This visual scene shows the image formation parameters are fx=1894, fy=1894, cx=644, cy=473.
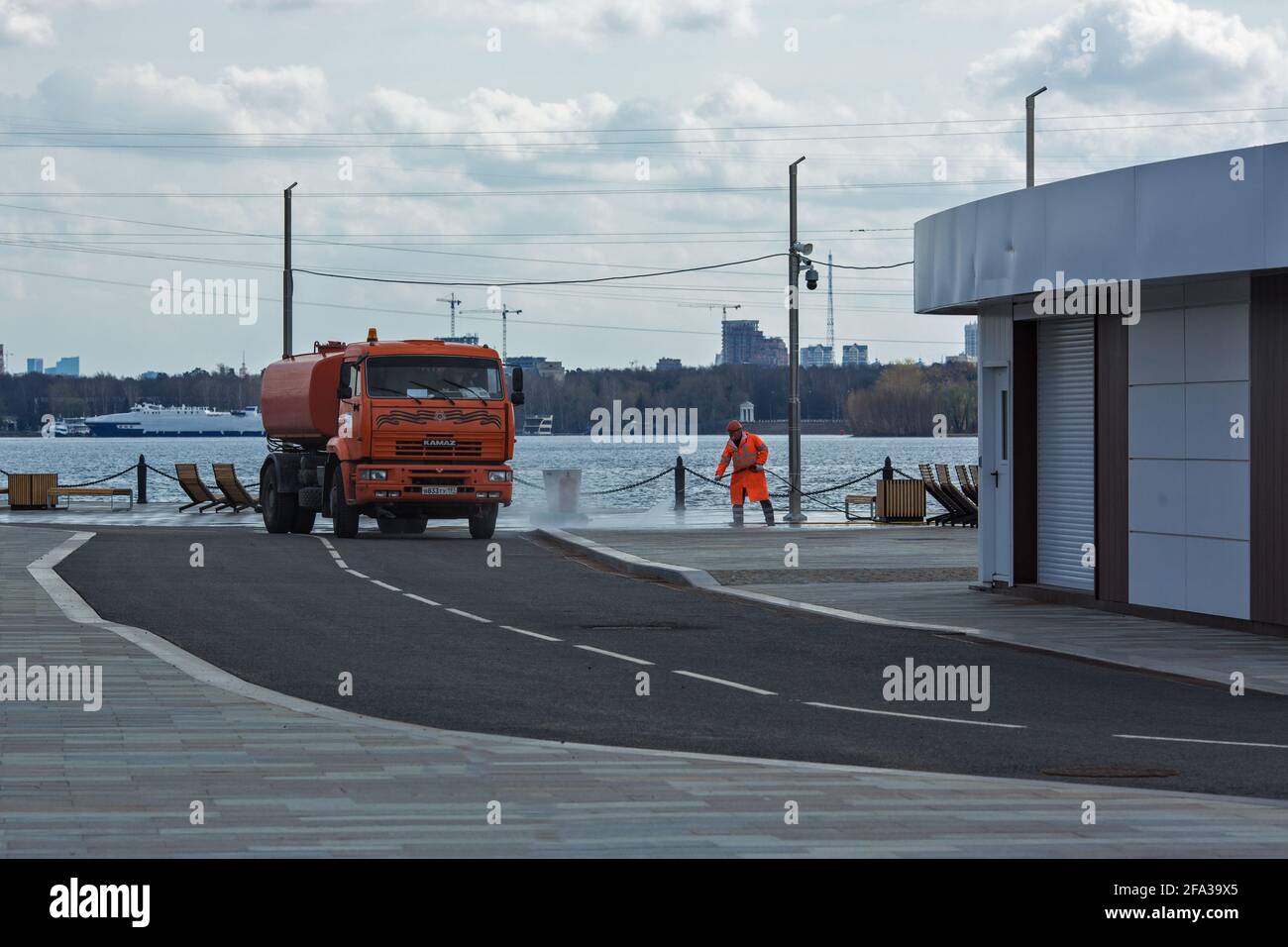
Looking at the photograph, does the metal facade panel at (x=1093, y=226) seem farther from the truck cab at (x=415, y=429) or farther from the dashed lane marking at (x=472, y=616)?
the truck cab at (x=415, y=429)

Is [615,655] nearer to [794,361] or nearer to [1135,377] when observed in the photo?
[1135,377]

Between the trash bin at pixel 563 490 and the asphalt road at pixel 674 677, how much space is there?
60.8 ft

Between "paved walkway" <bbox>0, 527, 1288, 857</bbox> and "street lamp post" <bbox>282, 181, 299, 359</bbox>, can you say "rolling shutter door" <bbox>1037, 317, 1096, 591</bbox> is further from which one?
"street lamp post" <bbox>282, 181, 299, 359</bbox>

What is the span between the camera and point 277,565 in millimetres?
26094

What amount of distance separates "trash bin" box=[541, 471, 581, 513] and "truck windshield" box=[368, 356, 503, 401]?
9.38 m

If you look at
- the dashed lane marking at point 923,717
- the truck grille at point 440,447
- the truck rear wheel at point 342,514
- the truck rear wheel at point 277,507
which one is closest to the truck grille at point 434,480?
the truck grille at point 440,447

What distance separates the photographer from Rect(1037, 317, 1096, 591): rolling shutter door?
2092 cm

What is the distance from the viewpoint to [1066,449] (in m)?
21.5

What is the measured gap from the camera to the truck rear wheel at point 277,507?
3566cm

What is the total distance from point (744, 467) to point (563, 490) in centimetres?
691

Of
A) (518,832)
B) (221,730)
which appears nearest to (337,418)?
(221,730)

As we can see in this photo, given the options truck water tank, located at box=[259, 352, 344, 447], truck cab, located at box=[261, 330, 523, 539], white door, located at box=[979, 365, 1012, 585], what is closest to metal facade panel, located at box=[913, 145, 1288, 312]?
white door, located at box=[979, 365, 1012, 585]

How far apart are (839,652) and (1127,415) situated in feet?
18.5

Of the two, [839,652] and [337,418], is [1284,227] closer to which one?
[839,652]
